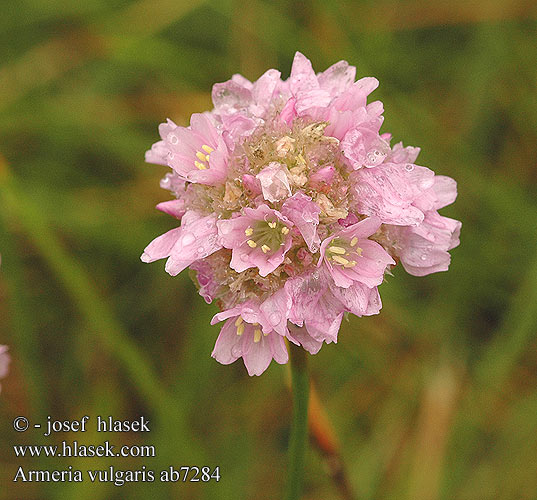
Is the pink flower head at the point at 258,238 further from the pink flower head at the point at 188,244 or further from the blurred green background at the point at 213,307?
the blurred green background at the point at 213,307

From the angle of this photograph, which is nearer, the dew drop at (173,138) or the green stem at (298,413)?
the green stem at (298,413)

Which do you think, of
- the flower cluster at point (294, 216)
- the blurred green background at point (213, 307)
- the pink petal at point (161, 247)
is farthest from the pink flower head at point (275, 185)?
the blurred green background at point (213, 307)

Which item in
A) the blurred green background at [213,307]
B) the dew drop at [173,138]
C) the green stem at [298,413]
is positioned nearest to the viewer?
the green stem at [298,413]

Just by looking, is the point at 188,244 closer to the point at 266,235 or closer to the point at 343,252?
the point at 266,235

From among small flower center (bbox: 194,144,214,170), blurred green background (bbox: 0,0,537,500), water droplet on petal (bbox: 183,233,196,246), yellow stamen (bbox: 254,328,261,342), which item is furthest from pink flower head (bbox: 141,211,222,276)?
blurred green background (bbox: 0,0,537,500)

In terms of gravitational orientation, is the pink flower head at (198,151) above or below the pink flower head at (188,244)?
above

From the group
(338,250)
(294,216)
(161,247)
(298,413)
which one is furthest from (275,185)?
(298,413)

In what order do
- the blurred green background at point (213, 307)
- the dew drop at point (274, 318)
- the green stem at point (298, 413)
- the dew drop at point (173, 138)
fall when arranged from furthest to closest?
the blurred green background at point (213, 307) < the dew drop at point (173, 138) < the green stem at point (298, 413) < the dew drop at point (274, 318)
